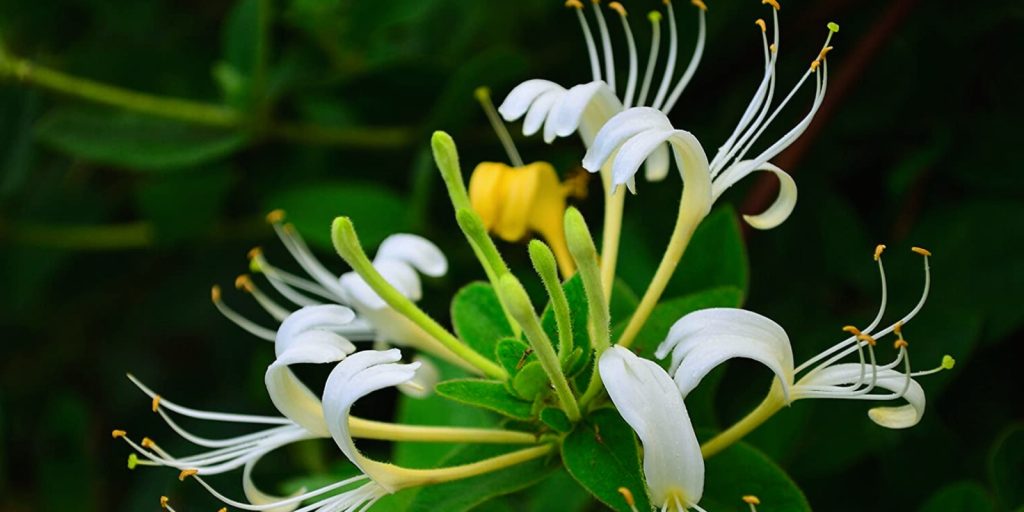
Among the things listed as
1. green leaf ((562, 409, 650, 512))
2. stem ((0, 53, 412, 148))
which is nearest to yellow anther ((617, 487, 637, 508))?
green leaf ((562, 409, 650, 512))

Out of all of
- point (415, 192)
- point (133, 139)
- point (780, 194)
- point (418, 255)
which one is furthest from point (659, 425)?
point (133, 139)

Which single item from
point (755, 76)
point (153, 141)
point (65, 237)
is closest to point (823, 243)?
point (755, 76)

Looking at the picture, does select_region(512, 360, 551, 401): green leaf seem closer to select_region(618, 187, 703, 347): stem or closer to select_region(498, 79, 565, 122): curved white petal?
select_region(618, 187, 703, 347): stem

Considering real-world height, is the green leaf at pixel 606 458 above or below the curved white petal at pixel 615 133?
below

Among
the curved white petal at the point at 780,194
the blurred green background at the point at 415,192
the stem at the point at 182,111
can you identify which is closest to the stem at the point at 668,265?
the curved white petal at the point at 780,194

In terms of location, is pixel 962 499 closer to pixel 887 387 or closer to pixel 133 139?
pixel 887 387

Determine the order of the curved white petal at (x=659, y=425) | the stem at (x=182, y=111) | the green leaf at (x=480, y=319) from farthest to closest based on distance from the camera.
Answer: the stem at (x=182, y=111) < the green leaf at (x=480, y=319) < the curved white petal at (x=659, y=425)

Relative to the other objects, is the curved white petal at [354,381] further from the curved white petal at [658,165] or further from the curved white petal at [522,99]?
the curved white petal at [658,165]
